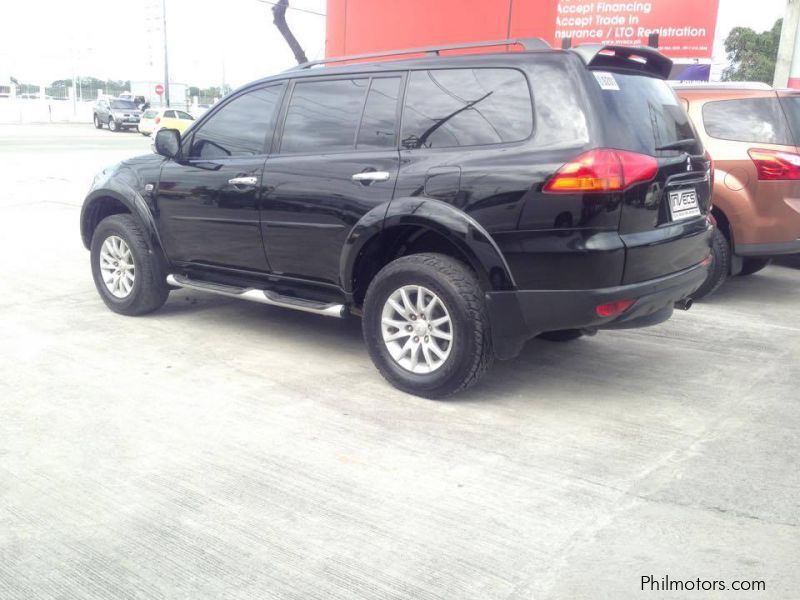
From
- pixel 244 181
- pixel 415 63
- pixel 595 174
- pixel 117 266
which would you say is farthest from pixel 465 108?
pixel 117 266

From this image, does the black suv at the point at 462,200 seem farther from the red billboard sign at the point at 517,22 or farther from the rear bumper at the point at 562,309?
Result: the red billboard sign at the point at 517,22

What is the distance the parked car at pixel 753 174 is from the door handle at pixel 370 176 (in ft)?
10.4

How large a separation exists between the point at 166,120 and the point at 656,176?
3333 cm

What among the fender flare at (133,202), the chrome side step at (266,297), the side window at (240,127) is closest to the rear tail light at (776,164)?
the chrome side step at (266,297)

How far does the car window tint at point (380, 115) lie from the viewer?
180 inches

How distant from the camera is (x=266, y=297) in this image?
16.8 ft

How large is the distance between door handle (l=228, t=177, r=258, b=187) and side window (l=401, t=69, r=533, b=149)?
3.67 ft

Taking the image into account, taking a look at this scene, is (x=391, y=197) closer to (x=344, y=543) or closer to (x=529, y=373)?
(x=529, y=373)

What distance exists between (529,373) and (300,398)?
55.5 inches

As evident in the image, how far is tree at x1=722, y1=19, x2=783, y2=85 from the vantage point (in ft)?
107

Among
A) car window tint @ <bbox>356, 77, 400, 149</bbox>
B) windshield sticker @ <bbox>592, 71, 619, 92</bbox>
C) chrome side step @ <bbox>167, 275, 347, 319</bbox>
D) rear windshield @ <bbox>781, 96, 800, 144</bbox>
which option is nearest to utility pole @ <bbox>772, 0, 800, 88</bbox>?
rear windshield @ <bbox>781, 96, 800, 144</bbox>

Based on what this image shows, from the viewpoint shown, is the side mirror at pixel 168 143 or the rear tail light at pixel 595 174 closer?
the rear tail light at pixel 595 174

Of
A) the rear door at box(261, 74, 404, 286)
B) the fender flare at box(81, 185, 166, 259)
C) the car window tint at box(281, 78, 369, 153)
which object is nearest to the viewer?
the rear door at box(261, 74, 404, 286)

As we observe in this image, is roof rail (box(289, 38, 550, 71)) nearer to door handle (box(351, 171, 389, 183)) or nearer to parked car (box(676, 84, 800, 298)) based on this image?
door handle (box(351, 171, 389, 183))
